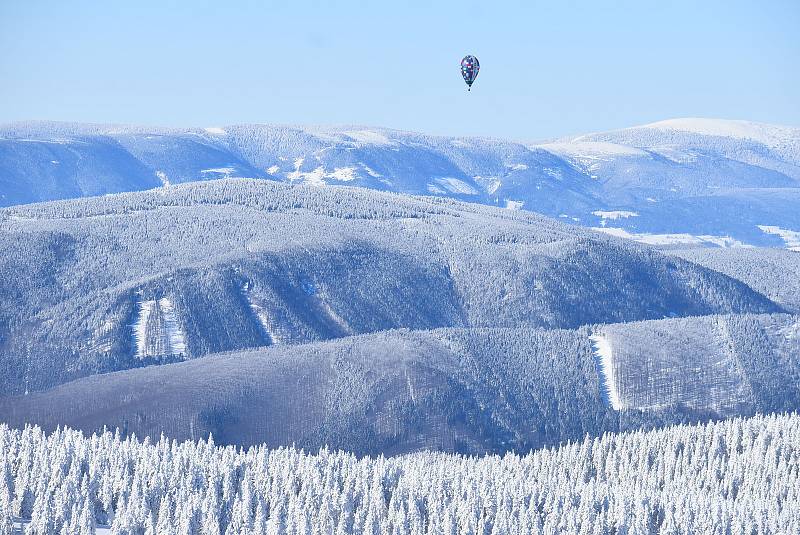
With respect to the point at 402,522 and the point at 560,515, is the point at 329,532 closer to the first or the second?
the point at 402,522

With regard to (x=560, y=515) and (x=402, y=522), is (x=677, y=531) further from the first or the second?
(x=402, y=522)

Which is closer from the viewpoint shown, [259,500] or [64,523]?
[64,523]

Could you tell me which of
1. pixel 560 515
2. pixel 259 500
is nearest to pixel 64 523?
pixel 259 500

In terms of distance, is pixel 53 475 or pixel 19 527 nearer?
pixel 19 527

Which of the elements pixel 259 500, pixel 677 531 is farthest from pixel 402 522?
pixel 677 531

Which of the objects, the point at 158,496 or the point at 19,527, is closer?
the point at 19,527

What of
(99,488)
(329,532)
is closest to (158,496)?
(99,488)

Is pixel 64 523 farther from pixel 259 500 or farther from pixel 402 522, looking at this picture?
pixel 402 522
